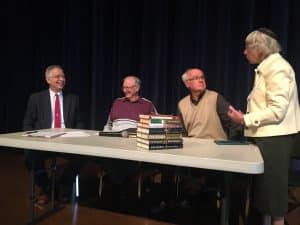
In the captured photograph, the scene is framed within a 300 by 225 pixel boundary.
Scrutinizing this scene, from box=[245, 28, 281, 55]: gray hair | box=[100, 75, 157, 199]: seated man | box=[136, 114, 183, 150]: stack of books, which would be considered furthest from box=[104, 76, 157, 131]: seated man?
box=[245, 28, 281, 55]: gray hair

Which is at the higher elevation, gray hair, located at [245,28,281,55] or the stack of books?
gray hair, located at [245,28,281,55]

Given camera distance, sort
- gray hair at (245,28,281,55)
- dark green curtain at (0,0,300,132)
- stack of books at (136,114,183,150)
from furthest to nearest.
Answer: dark green curtain at (0,0,300,132)
gray hair at (245,28,281,55)
stack of books at (136,114,183,150)

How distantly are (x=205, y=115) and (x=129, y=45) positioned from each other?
2018 millimetres

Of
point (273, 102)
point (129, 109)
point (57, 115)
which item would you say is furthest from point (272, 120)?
point (57, 115)

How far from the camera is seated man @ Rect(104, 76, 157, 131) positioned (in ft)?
10.8

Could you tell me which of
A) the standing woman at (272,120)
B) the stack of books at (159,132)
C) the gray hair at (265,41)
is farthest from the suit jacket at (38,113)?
the gray hair at (265,41)

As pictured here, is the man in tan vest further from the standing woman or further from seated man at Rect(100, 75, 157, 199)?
the standing woman

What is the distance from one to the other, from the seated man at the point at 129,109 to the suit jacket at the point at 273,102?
4.67 feet

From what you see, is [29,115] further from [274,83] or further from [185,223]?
[274,83]

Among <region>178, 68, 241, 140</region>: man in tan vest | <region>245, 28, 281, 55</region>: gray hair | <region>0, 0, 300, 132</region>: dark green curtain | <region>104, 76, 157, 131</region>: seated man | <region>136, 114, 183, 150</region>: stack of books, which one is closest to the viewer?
<region>136, 114, 183, 150</region>: stack of books

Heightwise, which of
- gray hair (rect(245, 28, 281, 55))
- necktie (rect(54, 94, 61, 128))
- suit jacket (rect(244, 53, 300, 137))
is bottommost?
necktie (rect(54, 94, 61, 128))

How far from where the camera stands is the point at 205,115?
2914 millimetres

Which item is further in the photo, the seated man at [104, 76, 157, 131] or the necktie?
the seated man at [104, 76, 157, 131]

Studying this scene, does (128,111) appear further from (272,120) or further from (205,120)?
(272,120)
